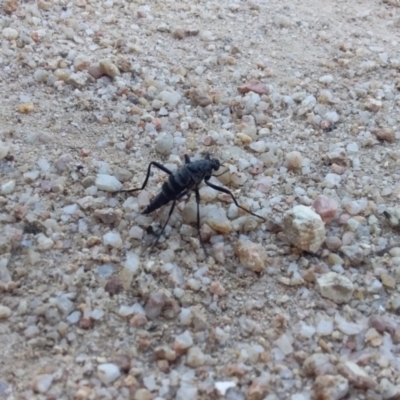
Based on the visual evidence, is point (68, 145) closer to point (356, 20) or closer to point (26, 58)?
point (26, 58)

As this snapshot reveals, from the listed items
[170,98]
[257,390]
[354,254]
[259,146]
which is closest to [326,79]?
[259,146]

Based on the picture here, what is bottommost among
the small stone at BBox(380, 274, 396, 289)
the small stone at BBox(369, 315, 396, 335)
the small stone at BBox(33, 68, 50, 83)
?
the small stone at BBox(369, 315, 396, 335)

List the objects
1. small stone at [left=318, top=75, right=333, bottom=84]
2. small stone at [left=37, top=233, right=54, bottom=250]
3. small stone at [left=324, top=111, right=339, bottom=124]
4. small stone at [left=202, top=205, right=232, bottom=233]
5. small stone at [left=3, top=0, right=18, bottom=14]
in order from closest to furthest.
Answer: small stone at [left=37, top=233, right=54, bottom=250]
small stone at [left=202, top=205, right=232, bottom=233]
small stone at [left=324, top=111, right=339, bottom=124]
small stone at [left=318, top=75, right=333, bottom=84]
small stone at [left=3, top=0, right=18, bottom=14]

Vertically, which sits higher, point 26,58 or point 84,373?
point 26,58

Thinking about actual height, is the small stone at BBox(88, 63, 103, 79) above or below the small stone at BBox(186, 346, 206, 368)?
above

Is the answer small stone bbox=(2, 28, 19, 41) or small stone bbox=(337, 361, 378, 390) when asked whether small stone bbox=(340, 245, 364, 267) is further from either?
small stone bbox=(2, 28, 19, 41)

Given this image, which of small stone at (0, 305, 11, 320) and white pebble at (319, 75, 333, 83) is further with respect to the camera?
white pebble at (319, 75, 333, 83)

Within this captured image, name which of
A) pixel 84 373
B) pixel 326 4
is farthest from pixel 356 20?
A: pixel 84 373

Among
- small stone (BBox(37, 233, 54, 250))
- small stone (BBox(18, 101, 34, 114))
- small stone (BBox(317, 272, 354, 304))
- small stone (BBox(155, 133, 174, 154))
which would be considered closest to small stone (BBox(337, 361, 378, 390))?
small stone (BBox(317, 272, 354, 304))
